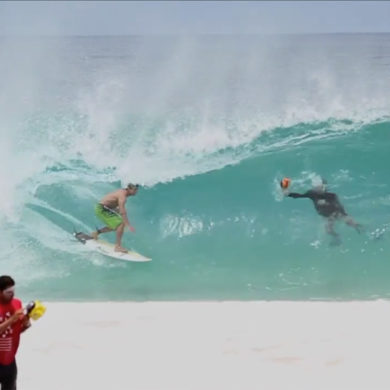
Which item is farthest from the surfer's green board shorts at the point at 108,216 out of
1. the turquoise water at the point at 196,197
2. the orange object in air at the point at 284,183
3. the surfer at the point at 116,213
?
the orange object in air at the point at 284,183

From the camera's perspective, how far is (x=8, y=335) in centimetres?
397

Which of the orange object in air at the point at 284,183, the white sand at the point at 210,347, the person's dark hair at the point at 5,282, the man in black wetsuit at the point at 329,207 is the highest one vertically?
the orange object in air at the point at 284,183

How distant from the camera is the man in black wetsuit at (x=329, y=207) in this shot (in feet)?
30.7

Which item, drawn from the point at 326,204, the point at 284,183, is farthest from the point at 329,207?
the point at 284,183

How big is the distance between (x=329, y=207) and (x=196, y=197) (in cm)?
168

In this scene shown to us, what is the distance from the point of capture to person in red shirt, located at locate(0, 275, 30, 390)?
3.92 m

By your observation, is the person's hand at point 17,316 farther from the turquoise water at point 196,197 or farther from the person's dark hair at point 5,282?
the turquoise water at point 196,197

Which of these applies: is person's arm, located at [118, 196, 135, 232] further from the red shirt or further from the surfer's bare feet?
the red shirt

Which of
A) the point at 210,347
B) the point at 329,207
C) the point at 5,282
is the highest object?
the point at 329,207

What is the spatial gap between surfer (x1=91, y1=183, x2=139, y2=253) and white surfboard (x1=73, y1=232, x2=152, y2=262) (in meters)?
0.06

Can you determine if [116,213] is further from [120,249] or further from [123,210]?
[120,249]

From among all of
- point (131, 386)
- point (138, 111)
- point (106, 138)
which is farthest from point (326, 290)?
point (138, 111)

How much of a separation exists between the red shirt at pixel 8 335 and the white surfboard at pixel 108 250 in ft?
15.8

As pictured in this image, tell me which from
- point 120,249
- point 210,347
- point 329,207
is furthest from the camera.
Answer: point 329,207
